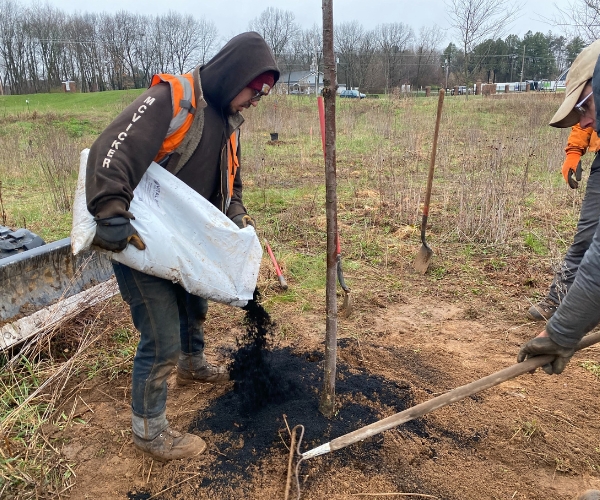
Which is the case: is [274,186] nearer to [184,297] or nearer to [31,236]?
[31,236]

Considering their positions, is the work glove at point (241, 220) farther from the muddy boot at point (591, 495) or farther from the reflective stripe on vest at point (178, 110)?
the muddy boot at point (591, 495)

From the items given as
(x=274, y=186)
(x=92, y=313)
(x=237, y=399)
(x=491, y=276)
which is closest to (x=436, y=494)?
(x=237, y=399)

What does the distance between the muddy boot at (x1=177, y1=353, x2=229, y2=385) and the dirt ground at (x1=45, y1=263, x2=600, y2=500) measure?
0.05m

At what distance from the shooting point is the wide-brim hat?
98.0 inches

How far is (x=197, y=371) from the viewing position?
110 inches

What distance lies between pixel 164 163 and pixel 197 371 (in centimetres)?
139

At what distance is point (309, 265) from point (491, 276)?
74.1 inches

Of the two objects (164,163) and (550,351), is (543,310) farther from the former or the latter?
(164,163)

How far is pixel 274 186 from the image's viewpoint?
8.67m

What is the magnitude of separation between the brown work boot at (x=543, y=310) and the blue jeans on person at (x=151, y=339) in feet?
9.56

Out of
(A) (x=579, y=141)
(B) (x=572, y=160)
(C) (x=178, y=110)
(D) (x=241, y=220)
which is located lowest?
(D) (x=241, y=220)

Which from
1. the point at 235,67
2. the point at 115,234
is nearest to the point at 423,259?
the point at 235,67

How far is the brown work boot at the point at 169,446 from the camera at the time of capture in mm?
2199

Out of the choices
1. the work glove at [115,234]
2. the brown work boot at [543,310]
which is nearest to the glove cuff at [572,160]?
the brown work boot at [543,310]
